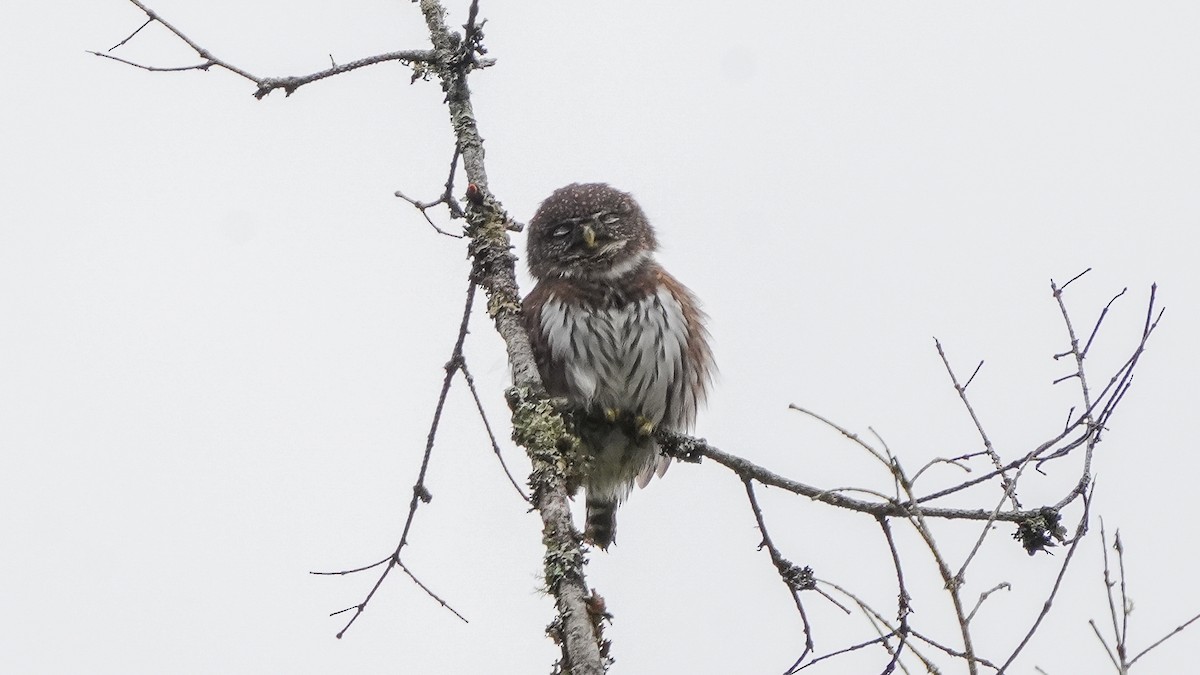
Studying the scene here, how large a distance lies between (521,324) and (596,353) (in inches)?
43.6

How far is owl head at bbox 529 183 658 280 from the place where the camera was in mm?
7402

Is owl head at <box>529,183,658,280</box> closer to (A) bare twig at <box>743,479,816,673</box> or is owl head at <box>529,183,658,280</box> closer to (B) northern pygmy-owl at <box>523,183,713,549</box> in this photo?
(B) northern pygmy-owl at <box>523,183,713,549</box>

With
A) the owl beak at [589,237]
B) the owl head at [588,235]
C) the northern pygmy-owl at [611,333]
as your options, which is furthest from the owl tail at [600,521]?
the owl beak at [589,237]

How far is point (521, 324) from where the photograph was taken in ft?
19.2

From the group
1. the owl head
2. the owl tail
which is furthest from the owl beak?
the owl tail

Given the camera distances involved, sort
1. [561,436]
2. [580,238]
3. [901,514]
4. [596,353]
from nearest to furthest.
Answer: [901,514] → [561,436] → [596,353] → [580,238]

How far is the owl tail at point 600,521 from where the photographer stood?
7926 mm

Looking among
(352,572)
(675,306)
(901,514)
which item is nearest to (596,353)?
(675,306)

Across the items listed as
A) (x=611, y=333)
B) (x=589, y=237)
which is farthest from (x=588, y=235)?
(x=611, y=333)

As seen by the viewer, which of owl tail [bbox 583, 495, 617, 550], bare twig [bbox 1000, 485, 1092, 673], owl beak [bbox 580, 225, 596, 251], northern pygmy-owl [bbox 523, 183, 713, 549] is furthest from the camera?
owl tail [bbox 583, 495, 617, 550]

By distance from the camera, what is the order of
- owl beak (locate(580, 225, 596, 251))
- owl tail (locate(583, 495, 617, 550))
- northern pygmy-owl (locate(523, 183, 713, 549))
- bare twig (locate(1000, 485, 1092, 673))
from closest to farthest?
1. bare twig (locate(1000, 485, 1092, 673))
2. northern pygmy-owl (locate(523, 183, 713, 549))
3. owl beak (locate(580, 225, 596, 251))
4. owl tail (locate(583, 495, 617, 550))

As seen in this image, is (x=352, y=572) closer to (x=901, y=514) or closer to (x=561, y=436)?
(x=561, y=436)

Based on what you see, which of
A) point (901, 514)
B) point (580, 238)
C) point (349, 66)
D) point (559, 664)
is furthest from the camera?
point (580, 238)

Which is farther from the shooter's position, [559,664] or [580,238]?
[580,238]
